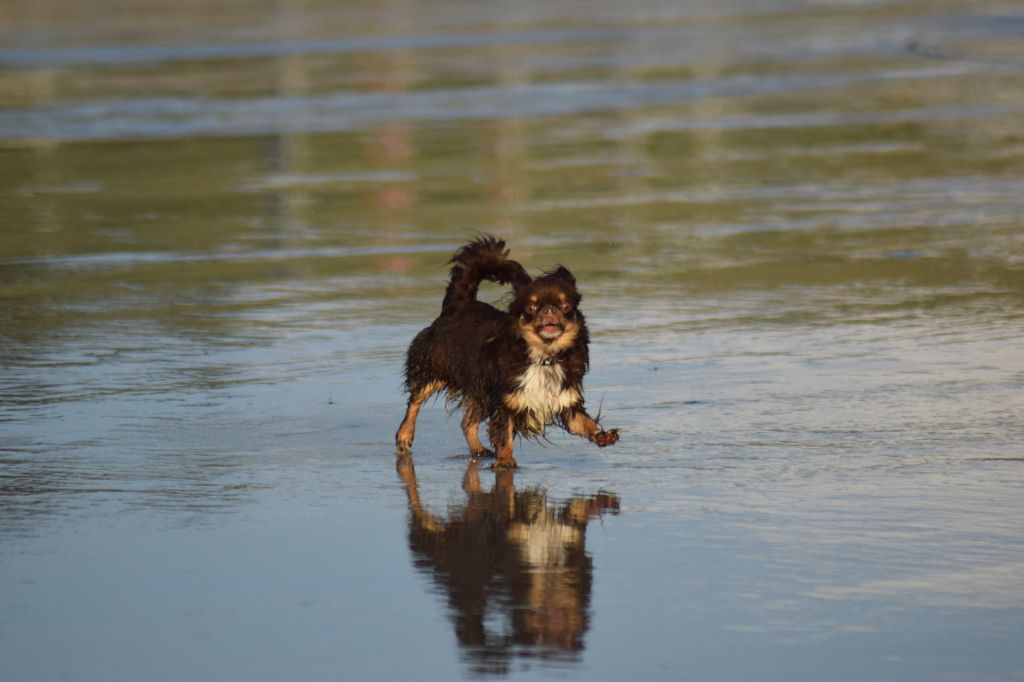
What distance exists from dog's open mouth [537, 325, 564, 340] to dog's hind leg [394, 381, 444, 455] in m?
0.88

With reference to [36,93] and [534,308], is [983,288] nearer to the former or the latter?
[534,308]

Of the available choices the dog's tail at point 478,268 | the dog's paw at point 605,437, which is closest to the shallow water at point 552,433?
the dog's paw at point 605,437

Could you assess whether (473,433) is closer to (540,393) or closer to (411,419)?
(411,419)

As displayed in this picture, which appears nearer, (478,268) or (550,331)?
(550,331)

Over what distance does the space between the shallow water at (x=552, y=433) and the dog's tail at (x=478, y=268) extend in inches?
25.3

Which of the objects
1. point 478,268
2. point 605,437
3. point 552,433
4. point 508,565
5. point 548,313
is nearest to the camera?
point 508,565

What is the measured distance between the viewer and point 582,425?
7809 mm

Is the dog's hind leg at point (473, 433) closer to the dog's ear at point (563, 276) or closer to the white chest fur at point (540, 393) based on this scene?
the white chest fur at point (540, 393)

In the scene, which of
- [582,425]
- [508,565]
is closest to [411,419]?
[582,425]

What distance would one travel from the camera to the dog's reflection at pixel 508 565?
18.3ft

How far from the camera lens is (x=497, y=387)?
25.6 feet

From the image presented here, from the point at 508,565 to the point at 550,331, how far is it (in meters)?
1.42

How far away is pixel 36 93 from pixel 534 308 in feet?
68.9

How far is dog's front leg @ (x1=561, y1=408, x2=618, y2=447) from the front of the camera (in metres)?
7.76
